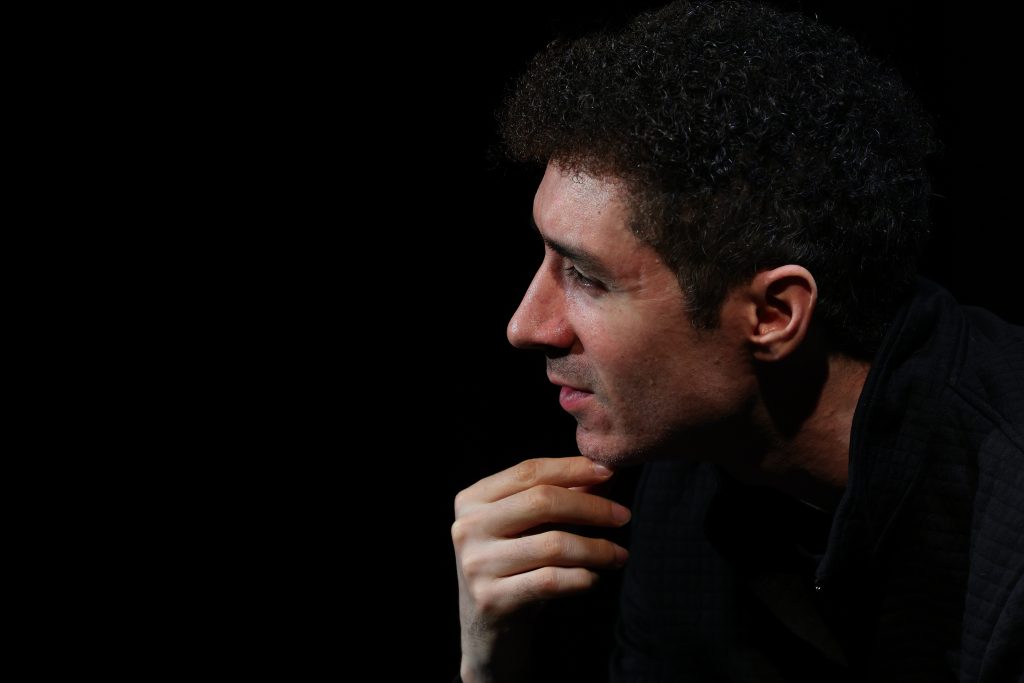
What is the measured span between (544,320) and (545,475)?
23cm

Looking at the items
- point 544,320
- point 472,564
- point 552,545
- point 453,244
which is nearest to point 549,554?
point 552,545

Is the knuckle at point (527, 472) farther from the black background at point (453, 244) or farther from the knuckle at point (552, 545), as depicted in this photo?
the black background at point (453, 244)

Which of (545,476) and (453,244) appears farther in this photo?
(453,244)

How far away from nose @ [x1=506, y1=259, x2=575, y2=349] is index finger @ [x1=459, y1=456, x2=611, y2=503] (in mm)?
187

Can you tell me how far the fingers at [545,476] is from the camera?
1.48 metres

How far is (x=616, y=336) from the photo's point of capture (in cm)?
134

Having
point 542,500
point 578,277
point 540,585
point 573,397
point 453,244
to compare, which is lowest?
point 540,585

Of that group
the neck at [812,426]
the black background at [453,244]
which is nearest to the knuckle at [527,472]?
the neck at [812,426]

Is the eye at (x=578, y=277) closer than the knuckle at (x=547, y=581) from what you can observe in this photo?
Yes

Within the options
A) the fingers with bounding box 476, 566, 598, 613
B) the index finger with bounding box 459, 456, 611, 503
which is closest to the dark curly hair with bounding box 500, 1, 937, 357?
the index finger with bounding box 459, 456, 611, 503

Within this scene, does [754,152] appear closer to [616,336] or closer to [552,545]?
[616,336]

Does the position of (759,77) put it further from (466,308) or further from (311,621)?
(311,621)

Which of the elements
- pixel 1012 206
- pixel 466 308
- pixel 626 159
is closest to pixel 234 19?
pixel 466 308

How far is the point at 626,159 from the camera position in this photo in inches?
50.7
